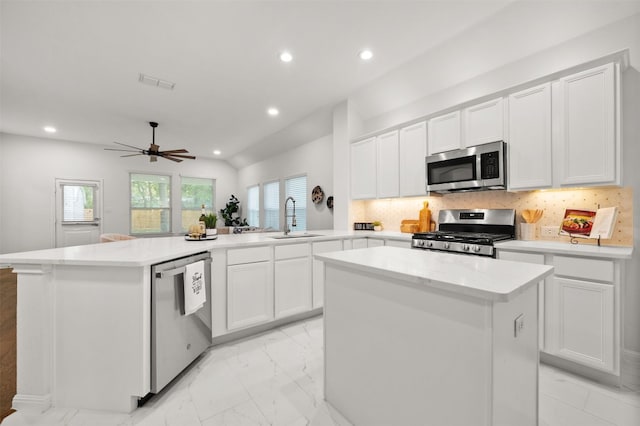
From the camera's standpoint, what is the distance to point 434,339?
109 cm

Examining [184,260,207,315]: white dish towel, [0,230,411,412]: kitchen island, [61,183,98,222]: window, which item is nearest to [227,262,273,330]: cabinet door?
[184,260,207,315]: white dish towel

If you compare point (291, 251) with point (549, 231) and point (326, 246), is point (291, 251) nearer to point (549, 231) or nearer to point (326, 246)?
point (326, 246)

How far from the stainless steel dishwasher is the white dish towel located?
4 centimetres

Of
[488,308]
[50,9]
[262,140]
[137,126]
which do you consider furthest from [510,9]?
[137,126]

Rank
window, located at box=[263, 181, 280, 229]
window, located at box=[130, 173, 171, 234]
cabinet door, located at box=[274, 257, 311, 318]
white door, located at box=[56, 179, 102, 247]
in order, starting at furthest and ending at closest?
window, located at box=[130, 173, 171, 234] < window, located at box=[263, 181, 280, 229] < white door, located at box=[56, 179, 102, 247] < cabinet door, located at box=[274, 257, 311, 318]

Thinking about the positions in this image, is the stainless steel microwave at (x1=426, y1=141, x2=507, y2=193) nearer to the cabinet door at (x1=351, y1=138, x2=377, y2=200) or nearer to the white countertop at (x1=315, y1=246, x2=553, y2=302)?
the cabinet door at (x1=351, y1=138, x2=377, y2=200)

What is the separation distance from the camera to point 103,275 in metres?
1.67

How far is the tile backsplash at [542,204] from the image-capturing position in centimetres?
212

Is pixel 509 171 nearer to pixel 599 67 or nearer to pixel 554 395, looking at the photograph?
pixel 599 67

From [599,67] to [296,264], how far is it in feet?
10.1

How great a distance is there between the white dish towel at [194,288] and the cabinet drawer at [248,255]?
362 mm

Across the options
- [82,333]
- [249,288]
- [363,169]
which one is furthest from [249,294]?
[363,169]

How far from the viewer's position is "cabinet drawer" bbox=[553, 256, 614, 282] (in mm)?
1821

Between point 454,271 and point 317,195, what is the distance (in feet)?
13.6
